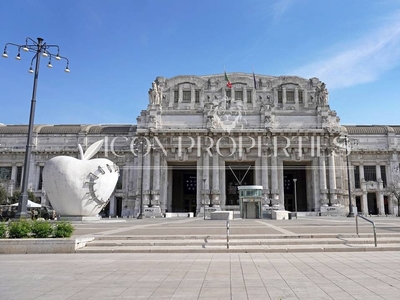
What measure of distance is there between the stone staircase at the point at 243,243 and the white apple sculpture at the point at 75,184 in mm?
13554

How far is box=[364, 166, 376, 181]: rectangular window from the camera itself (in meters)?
59.9

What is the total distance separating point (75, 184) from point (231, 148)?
32460 mm

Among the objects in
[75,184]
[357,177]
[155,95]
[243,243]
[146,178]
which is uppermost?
[155,95]

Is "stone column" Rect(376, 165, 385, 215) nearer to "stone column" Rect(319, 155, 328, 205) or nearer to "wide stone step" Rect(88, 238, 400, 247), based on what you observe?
"stone column" Rect(319, 155, 328, 205)

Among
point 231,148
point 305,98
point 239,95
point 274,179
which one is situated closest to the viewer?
point 274,179

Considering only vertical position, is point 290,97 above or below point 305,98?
above

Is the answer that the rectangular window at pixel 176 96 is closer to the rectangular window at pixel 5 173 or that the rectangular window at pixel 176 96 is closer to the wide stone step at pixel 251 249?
the rectangular window at pixel 5 173

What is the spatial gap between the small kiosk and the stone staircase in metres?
21.4

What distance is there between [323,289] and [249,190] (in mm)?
29633

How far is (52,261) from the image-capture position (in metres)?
10.3

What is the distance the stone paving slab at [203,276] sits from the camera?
6430 mm

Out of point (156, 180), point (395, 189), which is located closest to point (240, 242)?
point (156, 180)

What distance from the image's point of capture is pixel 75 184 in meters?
26.5

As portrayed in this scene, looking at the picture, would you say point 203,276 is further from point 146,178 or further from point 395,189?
point 395,189
